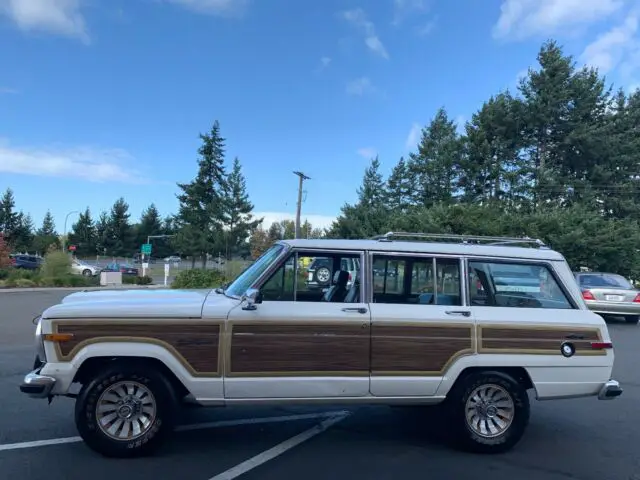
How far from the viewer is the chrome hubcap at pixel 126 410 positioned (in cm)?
476

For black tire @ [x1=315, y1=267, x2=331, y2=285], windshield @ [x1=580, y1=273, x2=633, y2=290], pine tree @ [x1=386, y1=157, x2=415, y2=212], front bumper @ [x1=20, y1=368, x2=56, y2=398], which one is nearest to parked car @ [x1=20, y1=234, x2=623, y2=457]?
front bumper @ [x1=20, y1=368, x2=56, y2=398]

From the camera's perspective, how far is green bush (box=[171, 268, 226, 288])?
20.1 meters

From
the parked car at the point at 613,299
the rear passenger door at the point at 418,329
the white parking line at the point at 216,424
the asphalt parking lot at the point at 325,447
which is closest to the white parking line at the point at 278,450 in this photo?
the asphalt parking lot at the point at 325,447

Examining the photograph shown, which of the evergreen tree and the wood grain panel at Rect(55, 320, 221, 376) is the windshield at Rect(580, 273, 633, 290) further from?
the evergreen tree

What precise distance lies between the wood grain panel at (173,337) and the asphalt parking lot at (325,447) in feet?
2.76

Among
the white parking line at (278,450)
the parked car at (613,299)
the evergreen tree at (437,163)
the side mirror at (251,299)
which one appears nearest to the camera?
the white parking line at (278,450)

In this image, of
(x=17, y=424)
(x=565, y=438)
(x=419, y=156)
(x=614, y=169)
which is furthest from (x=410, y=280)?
(x=419, y=156)

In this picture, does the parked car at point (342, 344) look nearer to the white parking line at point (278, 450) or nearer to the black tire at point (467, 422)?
the black tire at point (467, 422)

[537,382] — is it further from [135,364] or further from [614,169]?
[614,169]

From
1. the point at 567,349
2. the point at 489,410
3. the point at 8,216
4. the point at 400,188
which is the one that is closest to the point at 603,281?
the point at 567,349

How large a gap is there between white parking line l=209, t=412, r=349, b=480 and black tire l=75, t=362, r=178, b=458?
712mm

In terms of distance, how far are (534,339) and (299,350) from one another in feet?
7.39

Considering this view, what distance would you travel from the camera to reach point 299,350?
496cm

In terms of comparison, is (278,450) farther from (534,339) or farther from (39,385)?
(534,339)
